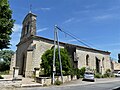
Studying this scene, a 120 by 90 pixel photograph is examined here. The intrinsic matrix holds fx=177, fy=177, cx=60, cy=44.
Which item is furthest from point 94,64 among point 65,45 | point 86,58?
point 65,45

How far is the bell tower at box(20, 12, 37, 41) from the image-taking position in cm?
3170

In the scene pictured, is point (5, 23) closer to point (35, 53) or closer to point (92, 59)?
point (35, 53)

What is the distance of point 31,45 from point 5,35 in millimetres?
9439

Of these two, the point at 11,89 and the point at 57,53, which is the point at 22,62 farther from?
the point at 11,89

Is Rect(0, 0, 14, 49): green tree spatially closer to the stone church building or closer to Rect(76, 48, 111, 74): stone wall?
the stone church building

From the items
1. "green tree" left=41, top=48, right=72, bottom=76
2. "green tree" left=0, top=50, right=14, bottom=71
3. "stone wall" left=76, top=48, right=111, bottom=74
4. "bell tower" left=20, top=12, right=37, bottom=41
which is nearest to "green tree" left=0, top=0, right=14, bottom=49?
"green tree" left=41, top=48, right=72, bottom=76

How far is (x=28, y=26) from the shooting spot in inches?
1314

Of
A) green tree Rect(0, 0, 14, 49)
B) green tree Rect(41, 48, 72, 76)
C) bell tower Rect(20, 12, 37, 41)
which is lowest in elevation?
green tree Rect(41, 48, 72, 76)

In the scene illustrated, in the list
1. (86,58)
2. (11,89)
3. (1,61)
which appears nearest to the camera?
(11,89)

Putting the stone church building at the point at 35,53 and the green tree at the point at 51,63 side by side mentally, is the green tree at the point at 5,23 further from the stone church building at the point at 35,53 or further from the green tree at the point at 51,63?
the stone church building at the point at 35,53

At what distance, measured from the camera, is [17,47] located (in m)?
35.7

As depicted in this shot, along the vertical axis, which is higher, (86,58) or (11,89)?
(86,58)

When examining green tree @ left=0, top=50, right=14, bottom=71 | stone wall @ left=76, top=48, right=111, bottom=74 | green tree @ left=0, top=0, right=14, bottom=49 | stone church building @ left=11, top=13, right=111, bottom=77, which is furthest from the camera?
green tree @ left=0, top=50, right=14, bottom=71

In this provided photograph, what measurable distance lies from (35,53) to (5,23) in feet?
34.5
